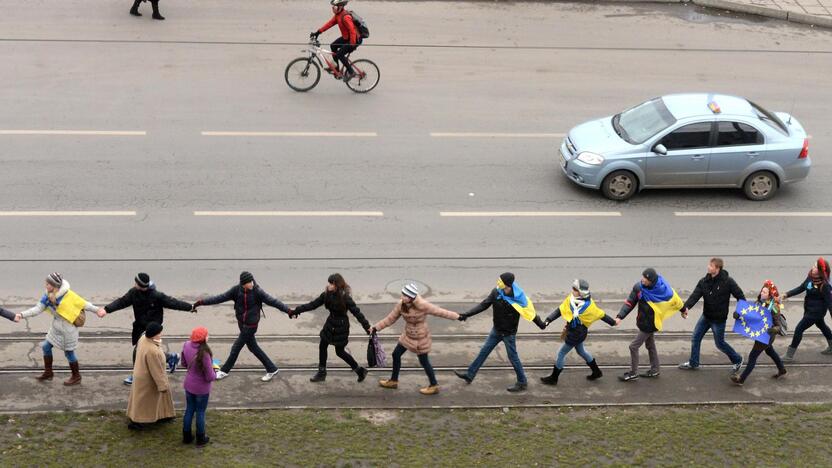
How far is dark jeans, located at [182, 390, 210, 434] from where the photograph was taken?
385 inches

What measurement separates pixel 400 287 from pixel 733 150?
20.6 feet

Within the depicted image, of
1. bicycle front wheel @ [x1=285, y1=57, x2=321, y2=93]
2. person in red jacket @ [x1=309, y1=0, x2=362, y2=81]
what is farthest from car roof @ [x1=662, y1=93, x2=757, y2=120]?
bicycle front wheel @ [x1=285, y1=57, x2=321, y2=93]

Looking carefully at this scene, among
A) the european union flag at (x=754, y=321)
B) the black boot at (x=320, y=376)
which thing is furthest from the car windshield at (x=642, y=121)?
the black boot at (x=320, y=376)

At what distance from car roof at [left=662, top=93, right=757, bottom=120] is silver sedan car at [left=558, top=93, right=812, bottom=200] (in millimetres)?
16

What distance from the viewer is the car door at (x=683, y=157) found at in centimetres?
1609

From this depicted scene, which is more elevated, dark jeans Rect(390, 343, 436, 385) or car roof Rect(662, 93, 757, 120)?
car roof Rect(662, 93, 757, 120)

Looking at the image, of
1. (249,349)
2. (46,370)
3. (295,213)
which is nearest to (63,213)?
(295,213)

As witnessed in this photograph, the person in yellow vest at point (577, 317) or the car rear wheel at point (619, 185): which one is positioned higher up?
the car rear wheel at point (619, 185)

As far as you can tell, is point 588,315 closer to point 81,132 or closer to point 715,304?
point 715,304

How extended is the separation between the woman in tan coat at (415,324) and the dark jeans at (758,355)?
3.38m

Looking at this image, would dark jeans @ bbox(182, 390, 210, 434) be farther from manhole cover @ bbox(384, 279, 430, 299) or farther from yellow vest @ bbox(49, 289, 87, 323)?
manhole cover @ bbox(384, 279, 430, 299)

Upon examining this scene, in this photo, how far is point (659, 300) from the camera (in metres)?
11.3

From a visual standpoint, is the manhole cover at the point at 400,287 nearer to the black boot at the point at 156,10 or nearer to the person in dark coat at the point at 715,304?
the person in dark coat at the point at 715,304

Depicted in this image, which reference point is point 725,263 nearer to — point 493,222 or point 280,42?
point 493,222
